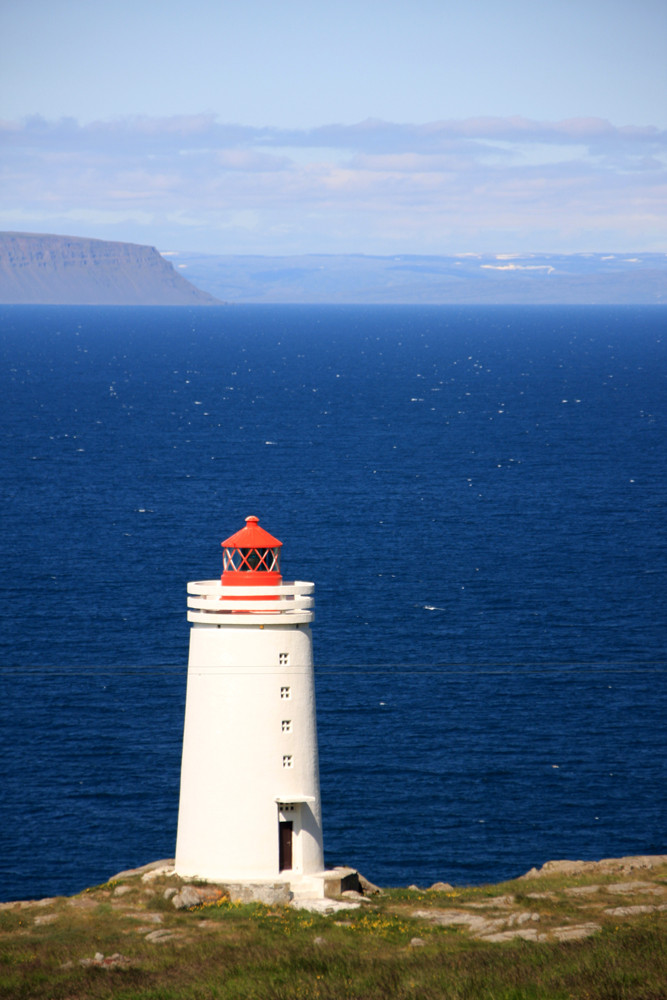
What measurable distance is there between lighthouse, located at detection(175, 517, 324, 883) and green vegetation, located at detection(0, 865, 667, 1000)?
1.34 m

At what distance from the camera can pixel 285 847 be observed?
3150 cm

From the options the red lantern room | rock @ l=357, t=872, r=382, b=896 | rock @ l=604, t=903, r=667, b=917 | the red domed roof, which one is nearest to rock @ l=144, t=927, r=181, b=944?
rock @ l=357, t=872, r=382, b=896

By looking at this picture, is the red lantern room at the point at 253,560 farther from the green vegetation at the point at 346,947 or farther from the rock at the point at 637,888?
the rock at the point at 637,888

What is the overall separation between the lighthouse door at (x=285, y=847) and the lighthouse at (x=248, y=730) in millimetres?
24

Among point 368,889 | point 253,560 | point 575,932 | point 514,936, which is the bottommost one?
point 368,889

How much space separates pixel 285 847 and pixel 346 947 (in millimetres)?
4387

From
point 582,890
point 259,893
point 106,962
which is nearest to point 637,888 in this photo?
point 582,890

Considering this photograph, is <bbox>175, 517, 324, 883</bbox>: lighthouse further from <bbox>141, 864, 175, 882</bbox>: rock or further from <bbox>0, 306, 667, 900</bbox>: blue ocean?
<bbox>0, 306, 667, 900</bbox>: blue ocean

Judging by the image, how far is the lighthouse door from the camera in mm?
31375

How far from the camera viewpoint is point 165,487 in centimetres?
13288

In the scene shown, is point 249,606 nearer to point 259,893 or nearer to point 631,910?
point 259,893

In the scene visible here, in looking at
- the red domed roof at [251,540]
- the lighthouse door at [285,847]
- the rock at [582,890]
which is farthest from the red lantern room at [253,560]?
the rock at [582,890]

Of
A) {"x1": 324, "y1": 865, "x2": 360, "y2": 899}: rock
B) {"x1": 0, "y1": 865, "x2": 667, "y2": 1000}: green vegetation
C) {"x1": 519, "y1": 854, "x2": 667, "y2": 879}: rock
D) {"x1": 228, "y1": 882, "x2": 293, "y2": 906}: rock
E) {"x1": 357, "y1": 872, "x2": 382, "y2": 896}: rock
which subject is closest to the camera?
{"x1": 0, "y1": 865, "x2": 667, "y2": 1000}: green vegetation

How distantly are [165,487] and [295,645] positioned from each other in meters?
→ 103
